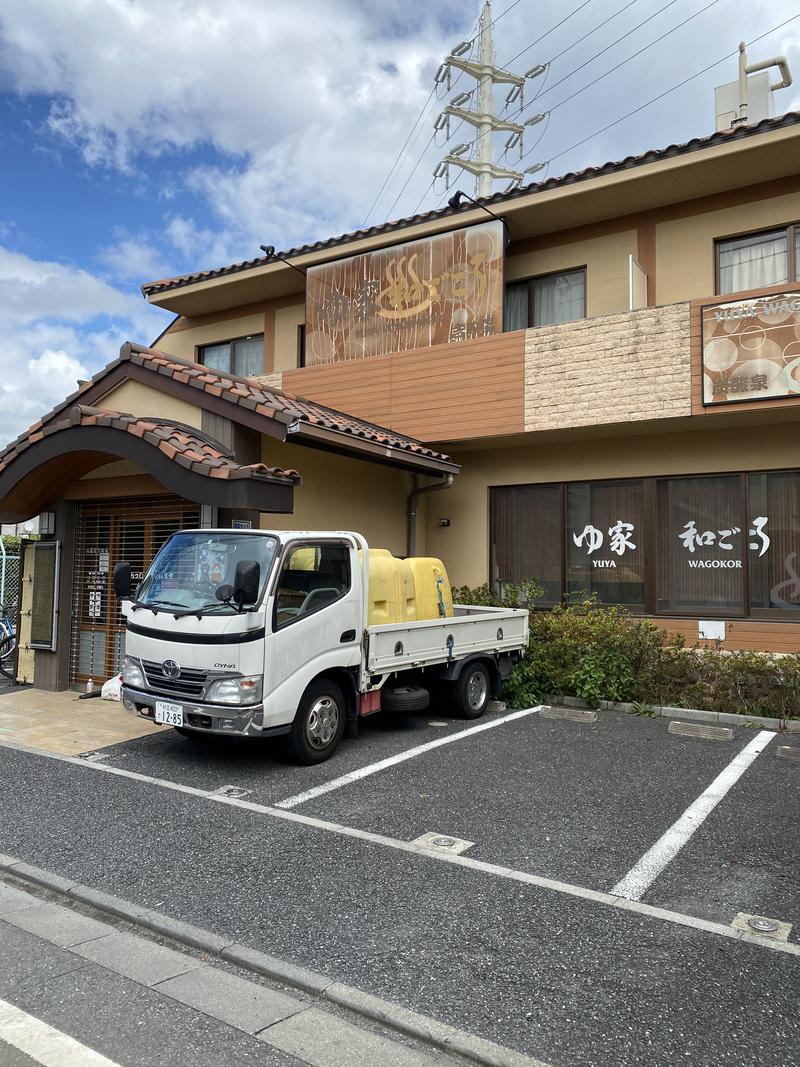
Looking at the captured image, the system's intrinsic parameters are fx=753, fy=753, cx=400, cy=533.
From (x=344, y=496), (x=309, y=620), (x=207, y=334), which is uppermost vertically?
(x=207, y=334)

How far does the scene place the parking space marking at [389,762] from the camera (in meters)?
5.84

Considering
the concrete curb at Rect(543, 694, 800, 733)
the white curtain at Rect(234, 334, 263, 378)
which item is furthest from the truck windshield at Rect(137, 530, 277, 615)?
the white curtain at Rect(234, 334, 263, 378)

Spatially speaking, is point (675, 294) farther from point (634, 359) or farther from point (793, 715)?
point (793, 715)

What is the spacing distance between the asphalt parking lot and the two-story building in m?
3.07

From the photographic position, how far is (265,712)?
6.14 meters

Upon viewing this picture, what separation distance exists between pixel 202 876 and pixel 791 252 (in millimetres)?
10313

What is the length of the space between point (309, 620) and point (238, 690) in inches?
34.8

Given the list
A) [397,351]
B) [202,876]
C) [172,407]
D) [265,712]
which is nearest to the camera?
[202,876]

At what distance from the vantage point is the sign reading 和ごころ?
9.02m

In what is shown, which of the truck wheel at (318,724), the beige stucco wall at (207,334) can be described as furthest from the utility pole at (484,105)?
the truck wheel at (318,724)

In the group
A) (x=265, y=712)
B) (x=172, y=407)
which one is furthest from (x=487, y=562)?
(x=265, y=712)

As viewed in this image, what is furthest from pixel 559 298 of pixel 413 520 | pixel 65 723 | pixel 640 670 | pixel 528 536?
pixel 65 723

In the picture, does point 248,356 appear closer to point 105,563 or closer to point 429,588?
point 105,563

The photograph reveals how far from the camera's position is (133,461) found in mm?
8625
